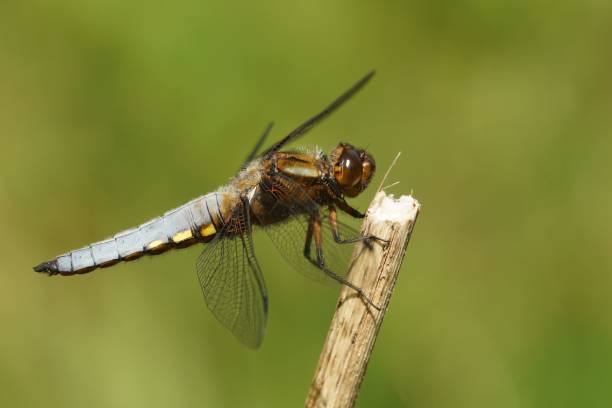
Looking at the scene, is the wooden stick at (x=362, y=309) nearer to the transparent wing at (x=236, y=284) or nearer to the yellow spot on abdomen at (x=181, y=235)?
the transparent wing at (x=236, y=284)

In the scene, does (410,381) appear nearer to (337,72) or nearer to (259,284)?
(259,284)

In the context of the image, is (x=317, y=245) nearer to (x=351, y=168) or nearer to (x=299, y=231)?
(x=299, y=231)

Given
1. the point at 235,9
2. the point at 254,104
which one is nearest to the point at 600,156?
the point at 254,104

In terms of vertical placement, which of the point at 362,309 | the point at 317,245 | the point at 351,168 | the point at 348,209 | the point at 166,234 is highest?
the point at 351,168

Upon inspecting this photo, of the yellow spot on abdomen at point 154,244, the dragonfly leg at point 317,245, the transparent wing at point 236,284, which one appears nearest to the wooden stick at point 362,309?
the dragonfly leg at point 317,245

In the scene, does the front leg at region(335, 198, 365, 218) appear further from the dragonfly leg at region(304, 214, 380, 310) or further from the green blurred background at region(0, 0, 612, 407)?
the green blurred background at region(0, 0, 612, 407)

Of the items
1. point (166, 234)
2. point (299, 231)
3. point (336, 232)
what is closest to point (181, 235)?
point (166, 234)

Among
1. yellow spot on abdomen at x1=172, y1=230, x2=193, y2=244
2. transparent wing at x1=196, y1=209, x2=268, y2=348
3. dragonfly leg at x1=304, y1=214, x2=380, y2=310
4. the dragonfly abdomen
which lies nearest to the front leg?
dragonfly leg at x1=304, y1=214, x2=380, y2=310
